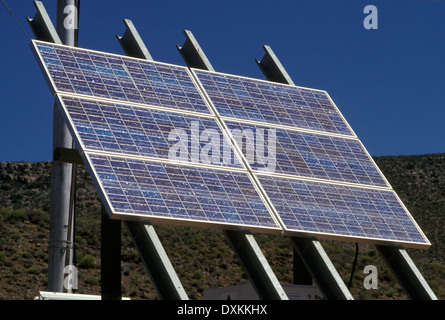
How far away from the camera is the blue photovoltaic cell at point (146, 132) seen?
539 inches

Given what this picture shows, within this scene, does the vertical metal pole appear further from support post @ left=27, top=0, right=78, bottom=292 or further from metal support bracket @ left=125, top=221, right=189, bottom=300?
metal support bracket @ left=125, top=221, right=189, bottom=300

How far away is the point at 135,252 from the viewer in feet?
169

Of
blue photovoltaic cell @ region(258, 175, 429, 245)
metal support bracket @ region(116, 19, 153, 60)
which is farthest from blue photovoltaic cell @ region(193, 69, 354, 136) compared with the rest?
blue photovoltaic cell @ region(258, 175, 429, 245)

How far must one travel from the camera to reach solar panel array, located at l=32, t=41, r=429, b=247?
13.4 meters

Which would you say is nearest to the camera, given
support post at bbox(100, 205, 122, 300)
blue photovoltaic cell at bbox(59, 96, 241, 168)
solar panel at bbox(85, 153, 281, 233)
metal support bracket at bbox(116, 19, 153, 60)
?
solar panel at bbox(85, 153, 281, 233)

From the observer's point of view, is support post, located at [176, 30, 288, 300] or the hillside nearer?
support post, located at [176, 30, 288, 300]

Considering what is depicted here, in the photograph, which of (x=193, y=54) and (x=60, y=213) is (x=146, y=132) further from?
(x=60, y=213)

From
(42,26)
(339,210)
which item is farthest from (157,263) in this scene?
(42,26)

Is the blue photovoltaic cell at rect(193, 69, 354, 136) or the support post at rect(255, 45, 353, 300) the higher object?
the blue photovoltaic cell at rect(193, 69, 354, 136)

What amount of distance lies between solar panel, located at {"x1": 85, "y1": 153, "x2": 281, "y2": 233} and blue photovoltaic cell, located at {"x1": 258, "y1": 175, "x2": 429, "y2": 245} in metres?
0.50

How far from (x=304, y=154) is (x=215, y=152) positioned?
2069mm

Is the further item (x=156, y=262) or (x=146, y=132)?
(x=146, y=132)

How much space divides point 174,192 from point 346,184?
386 centimetres
